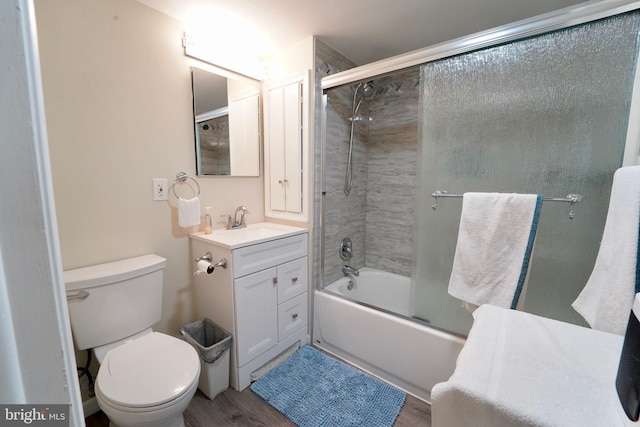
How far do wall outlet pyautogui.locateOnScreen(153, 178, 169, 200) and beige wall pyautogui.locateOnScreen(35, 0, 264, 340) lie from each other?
0.09ft

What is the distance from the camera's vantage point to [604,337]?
737 mm

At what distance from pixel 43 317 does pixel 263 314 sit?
144 centimetres

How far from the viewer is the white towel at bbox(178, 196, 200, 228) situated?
5.20ft

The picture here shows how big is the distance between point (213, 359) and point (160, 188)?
1052 mm

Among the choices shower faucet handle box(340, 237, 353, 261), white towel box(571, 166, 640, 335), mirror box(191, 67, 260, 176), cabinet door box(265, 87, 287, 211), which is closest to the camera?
white towel box(571, 166, 640, 335)

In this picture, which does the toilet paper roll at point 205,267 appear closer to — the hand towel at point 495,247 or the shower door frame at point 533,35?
the hand towel at point 495,247

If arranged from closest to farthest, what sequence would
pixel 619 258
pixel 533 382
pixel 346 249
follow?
1. pixel 533 382
2. pixel 619 258
3. pixel 346 249

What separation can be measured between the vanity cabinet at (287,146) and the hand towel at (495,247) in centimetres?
110

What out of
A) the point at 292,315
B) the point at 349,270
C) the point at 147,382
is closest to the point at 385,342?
the point at 292,315

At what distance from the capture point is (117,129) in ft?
4.65

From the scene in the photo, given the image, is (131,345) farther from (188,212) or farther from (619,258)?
(619,258)

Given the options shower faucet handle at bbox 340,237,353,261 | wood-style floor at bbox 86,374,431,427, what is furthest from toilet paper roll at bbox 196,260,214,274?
shower faucet handle at bbox 340,237,353,261

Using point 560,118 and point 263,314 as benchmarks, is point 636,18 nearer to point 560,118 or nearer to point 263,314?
point 560,118

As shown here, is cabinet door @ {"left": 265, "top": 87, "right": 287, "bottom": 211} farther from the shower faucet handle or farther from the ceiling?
the shower faucet handle
